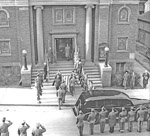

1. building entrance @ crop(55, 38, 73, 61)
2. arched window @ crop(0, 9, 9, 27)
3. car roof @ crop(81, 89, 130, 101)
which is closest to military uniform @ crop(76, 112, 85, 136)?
car roof @ crop(81, 89, 130, 101)

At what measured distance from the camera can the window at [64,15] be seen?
22656mm

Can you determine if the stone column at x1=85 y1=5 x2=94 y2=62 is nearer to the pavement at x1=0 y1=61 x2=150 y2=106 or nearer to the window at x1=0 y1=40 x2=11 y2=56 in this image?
the pavement at x1=0 y1=61 x2=150 y2=106

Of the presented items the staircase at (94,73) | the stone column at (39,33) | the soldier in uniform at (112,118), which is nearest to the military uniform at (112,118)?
the soldier in uniform at (112,118)

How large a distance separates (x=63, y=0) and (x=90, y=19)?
2593 millimetres

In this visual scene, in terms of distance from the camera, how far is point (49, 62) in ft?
75.4

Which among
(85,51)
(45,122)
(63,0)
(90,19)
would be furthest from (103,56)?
(45,122)

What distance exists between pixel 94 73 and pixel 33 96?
5452mm

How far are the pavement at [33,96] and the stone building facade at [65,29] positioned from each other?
91.2 inches

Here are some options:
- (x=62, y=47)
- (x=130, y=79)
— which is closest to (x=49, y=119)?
(x=130, y=79)

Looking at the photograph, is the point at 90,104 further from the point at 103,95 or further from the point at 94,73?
the point at 94,73

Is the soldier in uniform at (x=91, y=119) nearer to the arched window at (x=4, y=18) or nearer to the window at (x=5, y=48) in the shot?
the window at (x=5, y=48)

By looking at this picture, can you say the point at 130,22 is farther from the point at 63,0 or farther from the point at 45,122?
the point at 45,122

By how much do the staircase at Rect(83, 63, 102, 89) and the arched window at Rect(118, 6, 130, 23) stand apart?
4217 millimetres

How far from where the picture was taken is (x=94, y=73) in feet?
73.8
